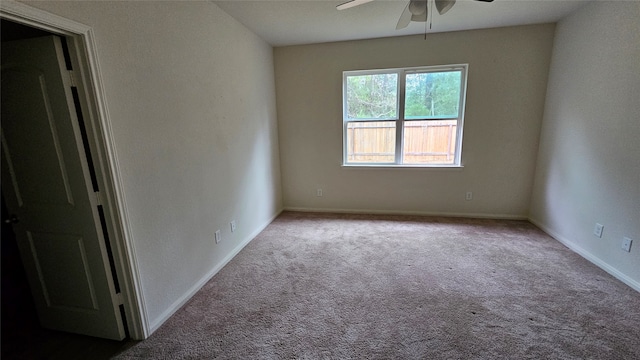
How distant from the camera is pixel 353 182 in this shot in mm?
4082

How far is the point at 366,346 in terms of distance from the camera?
166cm

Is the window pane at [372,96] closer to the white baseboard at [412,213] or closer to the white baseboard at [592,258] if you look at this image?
the white baseboard at [412,213]

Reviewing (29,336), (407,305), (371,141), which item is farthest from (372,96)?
(29,336)

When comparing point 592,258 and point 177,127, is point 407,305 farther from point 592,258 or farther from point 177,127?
point 177,127


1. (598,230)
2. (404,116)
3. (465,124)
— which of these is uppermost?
(404,116)

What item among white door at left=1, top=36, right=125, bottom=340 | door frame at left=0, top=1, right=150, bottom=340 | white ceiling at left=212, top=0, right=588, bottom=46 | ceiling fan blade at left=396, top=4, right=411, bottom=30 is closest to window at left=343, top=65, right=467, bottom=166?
white ceiling at left=212, top=0, right=588, bottom=46

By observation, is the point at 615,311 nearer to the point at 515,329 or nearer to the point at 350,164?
the point at 515,329

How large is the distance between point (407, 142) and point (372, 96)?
0.84m

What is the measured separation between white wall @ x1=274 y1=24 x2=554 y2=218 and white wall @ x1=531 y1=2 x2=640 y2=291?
0.29 m

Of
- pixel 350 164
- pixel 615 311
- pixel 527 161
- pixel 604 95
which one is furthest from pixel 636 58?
pixel 350 164

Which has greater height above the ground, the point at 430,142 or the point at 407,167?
the point at 430,142

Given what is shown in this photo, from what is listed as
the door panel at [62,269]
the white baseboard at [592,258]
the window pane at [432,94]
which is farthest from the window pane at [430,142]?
the door panel at [62,269]

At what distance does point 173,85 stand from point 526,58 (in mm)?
3961

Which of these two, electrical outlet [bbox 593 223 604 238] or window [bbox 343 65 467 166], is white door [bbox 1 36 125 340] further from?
electrical outlet [bbox 593 223 604 238]
